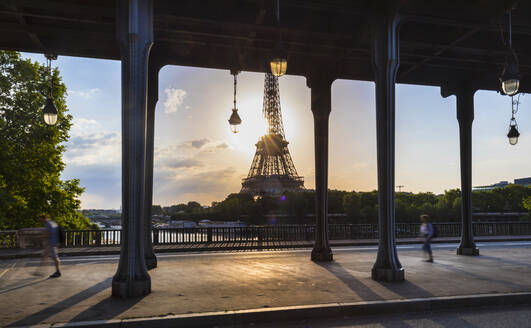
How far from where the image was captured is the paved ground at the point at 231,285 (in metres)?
6.87

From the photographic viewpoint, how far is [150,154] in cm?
1197

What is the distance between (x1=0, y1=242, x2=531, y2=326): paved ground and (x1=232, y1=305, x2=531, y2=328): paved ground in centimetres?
64

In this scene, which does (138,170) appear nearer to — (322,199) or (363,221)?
(322,199)

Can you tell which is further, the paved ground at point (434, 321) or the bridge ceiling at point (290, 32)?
the bridge ceiling at point (290, 32)

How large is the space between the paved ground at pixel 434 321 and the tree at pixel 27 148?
21.9 metres

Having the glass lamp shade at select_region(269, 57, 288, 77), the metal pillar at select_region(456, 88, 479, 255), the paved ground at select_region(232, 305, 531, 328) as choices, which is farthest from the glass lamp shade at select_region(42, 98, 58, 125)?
the metal pillar at select_region(456, 88, 479, 255)

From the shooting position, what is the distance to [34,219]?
2441cm

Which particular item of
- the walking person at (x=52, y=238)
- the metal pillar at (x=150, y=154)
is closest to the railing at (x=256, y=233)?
the metal pillar at (x=150, y=154)

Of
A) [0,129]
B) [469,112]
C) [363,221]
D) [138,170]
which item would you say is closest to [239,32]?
[138,170]

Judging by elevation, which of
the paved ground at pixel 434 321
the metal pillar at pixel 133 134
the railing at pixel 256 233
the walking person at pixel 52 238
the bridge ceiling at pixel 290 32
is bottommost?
the railing at pixel 256 233

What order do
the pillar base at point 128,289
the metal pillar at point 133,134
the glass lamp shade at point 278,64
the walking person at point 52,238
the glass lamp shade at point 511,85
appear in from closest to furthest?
1. the pillar base at point 128,289
2. the metal pillar at point 133,134
3. the glass lamp shade at point 278,64
4. the glass lamp shade at point 511,85
5. the walking person at point 52,238

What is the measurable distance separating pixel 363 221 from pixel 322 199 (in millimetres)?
65550

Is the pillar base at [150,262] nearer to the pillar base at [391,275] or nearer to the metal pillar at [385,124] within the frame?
the metal pillar at [385,124]

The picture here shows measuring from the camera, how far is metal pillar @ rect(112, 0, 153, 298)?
8.01 m
